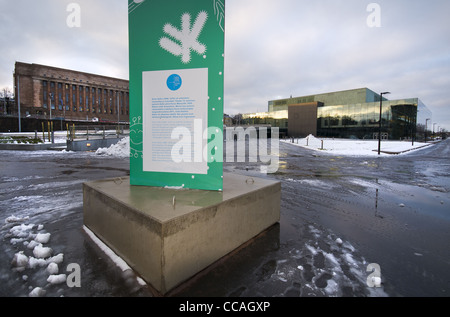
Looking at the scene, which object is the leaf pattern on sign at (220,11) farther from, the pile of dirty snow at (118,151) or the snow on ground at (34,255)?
the pile of dirty snow at (118,151)

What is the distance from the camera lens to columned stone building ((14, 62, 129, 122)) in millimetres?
75125

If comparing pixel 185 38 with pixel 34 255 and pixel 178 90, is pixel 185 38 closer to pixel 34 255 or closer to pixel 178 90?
pixel 178 90

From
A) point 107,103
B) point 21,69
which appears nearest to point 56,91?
point 21,69

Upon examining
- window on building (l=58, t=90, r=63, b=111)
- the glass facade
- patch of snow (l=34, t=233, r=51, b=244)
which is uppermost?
window on building (l=58, t=90, r=63, b=111)

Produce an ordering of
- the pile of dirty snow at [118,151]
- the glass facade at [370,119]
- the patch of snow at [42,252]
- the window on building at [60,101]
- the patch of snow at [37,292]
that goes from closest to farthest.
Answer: the patch of snow at [37,292], the patch of snow at [42,252], the pile of dirty snow at [118,151], the glass facade at [370,119], the window on building at [60,101]

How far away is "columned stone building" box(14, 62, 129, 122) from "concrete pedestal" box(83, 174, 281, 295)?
252 ft

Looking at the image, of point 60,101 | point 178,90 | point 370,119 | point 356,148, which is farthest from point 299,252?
point 60,101

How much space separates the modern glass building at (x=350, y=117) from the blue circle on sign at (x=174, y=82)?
181 ft

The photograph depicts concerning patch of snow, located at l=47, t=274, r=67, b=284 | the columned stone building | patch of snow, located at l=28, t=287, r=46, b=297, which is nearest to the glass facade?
patch of snow, located at l=47, t=274, r=67, b=284

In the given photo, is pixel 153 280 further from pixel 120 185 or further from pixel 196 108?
pixel 196 108

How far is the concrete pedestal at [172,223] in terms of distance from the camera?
8.24 feet

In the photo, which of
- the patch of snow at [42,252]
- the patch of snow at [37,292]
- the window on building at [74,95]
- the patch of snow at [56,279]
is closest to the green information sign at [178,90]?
the patch of snow at [42,252]

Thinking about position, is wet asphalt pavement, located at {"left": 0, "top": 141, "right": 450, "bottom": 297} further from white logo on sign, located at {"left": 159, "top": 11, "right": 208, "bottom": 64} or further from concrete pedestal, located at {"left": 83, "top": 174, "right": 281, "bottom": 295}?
white logo on sign, located at {"left": 159, "top": 11, "right": 208, "bottom": 64}
